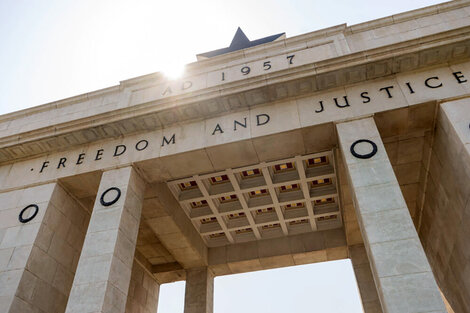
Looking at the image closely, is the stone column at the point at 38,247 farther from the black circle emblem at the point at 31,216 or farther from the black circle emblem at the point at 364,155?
the black circle emblem at the point at 364,155

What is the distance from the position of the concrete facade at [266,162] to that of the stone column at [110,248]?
54 mm

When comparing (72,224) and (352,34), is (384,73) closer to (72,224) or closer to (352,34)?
(352,34)

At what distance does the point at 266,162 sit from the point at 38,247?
9234mm

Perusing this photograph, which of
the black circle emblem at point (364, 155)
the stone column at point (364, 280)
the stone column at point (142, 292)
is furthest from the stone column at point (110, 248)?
the stone column at point (364, 280)

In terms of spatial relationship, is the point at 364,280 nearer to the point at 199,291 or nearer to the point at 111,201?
the point at 199,291

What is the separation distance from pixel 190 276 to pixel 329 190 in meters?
8.84

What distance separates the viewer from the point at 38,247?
12992 millimetres

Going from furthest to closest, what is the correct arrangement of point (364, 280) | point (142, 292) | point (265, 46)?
point (142, 292)
point (364, 280)
point (265, 46)

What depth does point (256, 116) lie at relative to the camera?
13.8 metres

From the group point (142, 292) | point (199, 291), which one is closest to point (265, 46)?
point (199, 291)

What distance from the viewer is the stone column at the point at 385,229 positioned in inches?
344

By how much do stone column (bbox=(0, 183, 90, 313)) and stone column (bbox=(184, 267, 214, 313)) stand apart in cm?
649

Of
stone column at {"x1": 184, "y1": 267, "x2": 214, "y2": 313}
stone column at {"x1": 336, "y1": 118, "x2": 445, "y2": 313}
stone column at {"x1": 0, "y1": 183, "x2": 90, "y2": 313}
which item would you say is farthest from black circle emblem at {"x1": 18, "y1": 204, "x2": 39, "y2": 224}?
stone column at {"x1": 336, "y1": 118, "x2": 445, "y2": 313}

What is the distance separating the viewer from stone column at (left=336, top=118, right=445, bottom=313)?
28.6 feet
